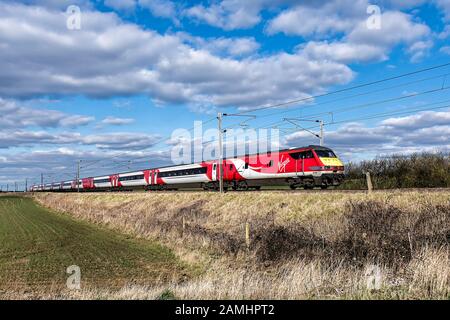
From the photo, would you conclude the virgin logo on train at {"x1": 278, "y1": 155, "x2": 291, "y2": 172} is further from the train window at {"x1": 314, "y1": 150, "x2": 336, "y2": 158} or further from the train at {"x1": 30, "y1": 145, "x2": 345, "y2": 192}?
the train window at {"x1": 314, "y1": 150, "x2": 336, "y2": 158}

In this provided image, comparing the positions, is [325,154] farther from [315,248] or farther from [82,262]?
[82,262]

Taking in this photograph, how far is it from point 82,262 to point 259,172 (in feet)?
68.5

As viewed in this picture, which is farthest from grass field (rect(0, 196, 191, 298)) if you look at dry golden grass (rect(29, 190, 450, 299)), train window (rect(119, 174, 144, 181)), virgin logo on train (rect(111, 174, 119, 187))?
virgin logo on train (rect(111, 174, 119, 187))

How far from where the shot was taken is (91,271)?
46.9 ft

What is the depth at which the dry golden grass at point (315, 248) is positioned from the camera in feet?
29.1

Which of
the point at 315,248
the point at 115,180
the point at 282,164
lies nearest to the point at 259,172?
the point at 282,164

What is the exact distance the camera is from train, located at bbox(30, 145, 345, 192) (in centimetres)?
2869

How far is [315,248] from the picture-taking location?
43.9 ft

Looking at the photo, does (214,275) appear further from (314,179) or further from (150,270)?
(314,179)

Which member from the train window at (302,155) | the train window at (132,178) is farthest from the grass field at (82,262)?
the train window at (132,178)
